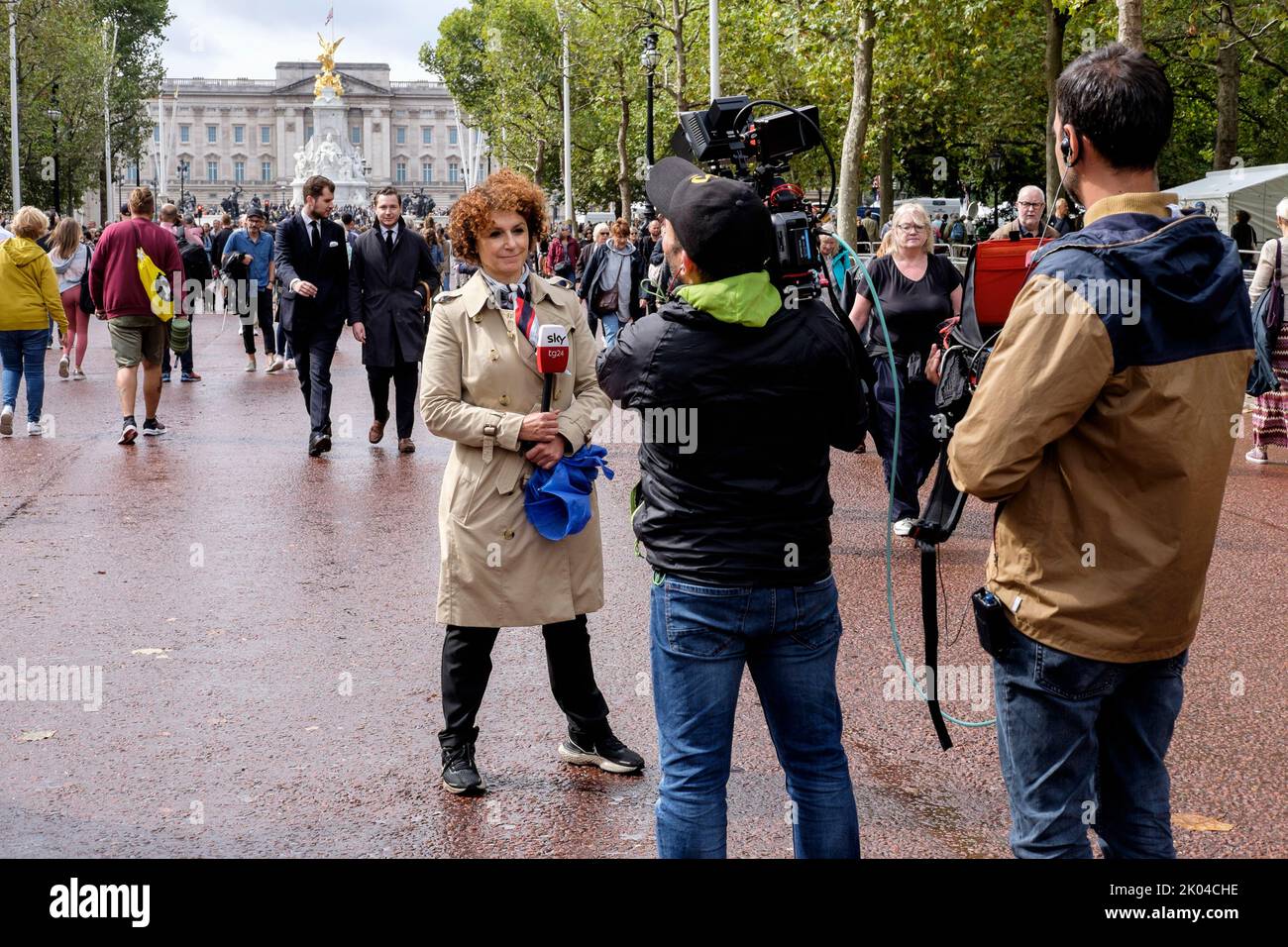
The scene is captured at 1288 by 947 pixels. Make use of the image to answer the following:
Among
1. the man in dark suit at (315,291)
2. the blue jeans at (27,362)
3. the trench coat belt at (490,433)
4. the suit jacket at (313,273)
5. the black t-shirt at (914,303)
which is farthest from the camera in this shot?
the blue jeans at (27,362)

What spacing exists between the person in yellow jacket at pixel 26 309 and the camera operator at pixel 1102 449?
11.7 m

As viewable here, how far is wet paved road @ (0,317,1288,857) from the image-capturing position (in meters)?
4.70

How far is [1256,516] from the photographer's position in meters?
9.98


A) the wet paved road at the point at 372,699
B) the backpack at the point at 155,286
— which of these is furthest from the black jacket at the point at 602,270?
the wet paved road at the point at 372,699

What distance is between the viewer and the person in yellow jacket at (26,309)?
43.0 feet

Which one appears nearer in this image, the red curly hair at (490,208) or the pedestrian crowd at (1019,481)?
the pedestrian crowd at (1019,481)

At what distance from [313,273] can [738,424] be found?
398 inches

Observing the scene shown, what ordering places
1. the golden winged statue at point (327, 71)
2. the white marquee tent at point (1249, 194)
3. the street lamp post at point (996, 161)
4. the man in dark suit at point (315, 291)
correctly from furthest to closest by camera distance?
the golden winged statue at point (327, 71), the street lamp post at point (996, 161), the white marquee tent at point (1249, 194), the man in dark suit at point (315, 291)

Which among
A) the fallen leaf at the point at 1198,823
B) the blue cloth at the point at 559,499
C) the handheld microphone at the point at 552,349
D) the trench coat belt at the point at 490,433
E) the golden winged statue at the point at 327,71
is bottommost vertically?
the fallen leaf at the point at 1198,823

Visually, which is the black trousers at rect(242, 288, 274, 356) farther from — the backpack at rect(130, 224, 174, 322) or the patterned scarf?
the patterned scarf

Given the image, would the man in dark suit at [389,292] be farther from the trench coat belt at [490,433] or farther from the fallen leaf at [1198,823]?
the fallen leaf at [1198,823]

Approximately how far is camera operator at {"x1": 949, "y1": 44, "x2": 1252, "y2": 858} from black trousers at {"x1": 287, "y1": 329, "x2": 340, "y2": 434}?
31.9 ft

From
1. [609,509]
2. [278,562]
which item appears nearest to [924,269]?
[609,509]

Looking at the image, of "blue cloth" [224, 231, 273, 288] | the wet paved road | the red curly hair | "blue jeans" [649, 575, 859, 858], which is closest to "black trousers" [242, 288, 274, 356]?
"blue cloth" [224, 231, 273, 288]
